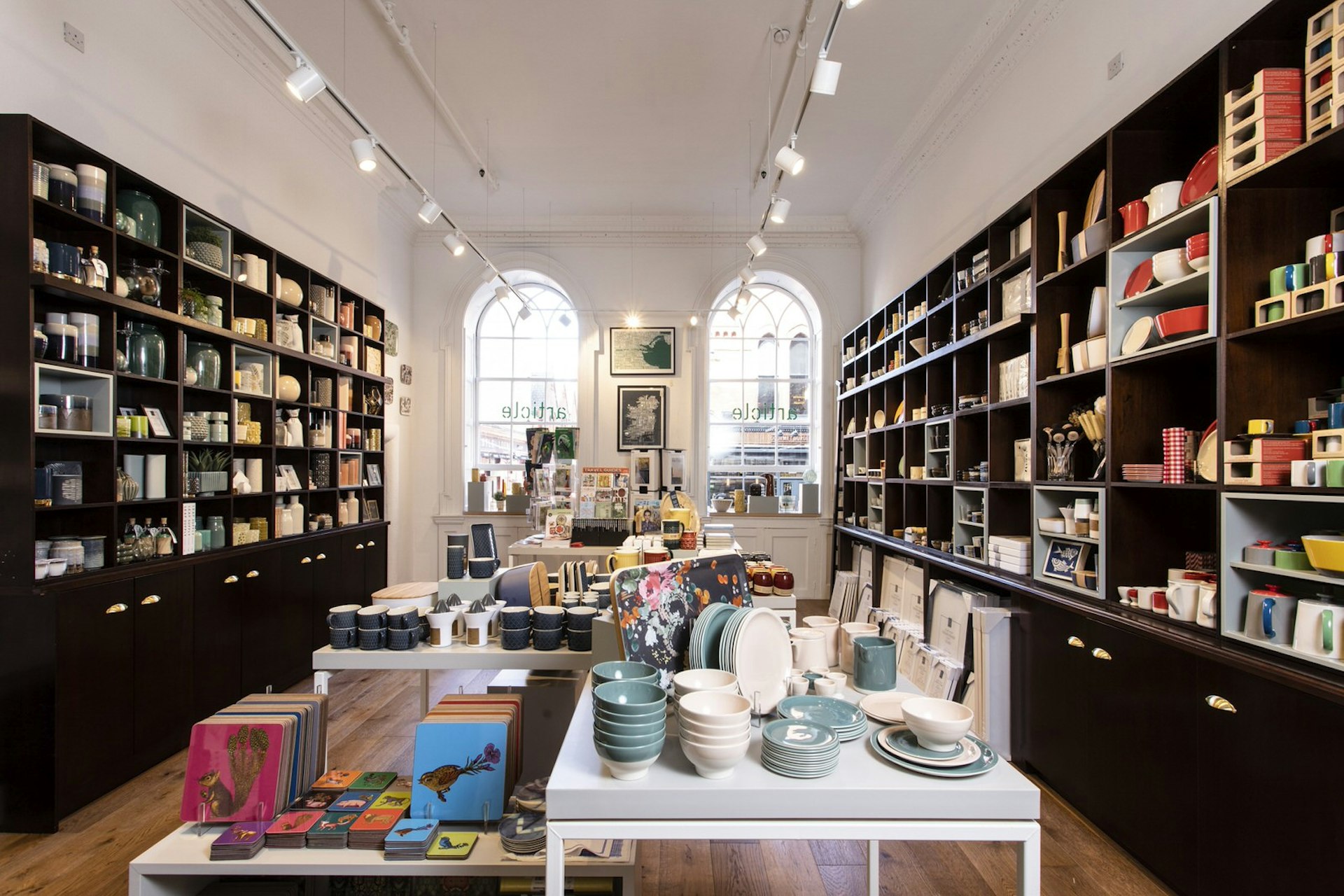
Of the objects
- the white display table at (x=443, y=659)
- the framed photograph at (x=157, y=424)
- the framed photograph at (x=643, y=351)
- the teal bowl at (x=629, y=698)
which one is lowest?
the white display table at (x=443, y=659)

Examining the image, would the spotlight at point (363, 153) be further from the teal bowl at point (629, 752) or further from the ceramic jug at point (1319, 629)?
the ceramic jug at point (1319, 629)

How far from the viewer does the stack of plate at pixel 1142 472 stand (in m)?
2.61

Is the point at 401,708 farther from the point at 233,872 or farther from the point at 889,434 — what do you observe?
the point at 889,434

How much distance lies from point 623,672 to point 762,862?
1656mm

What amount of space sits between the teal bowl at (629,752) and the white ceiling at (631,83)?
4.34 meters

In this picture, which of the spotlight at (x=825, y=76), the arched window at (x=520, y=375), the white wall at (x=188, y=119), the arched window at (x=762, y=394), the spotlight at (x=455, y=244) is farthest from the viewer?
the arched window at (x=520, y=375)

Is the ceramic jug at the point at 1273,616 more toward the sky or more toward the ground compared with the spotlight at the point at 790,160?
more toward the ground

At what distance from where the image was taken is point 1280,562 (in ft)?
6.57

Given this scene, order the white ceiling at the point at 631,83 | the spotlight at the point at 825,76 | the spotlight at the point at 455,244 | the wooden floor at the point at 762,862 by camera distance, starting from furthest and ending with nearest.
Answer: the spotlight at the point at 455,244 < the white ceiling at the point at 631,83 < the spotlight at the point at 825,76 < the wooden floor at the point at 762,862

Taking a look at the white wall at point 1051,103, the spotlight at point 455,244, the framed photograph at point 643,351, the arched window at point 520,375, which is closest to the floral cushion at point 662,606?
the white wall at point 1051,103

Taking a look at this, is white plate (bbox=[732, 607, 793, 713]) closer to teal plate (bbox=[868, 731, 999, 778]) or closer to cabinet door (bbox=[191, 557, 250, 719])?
teal plate (bbox=[868, 731, 999, 778])

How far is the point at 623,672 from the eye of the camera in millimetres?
1561

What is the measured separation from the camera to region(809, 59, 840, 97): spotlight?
128 inches

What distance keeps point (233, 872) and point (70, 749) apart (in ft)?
6.21
